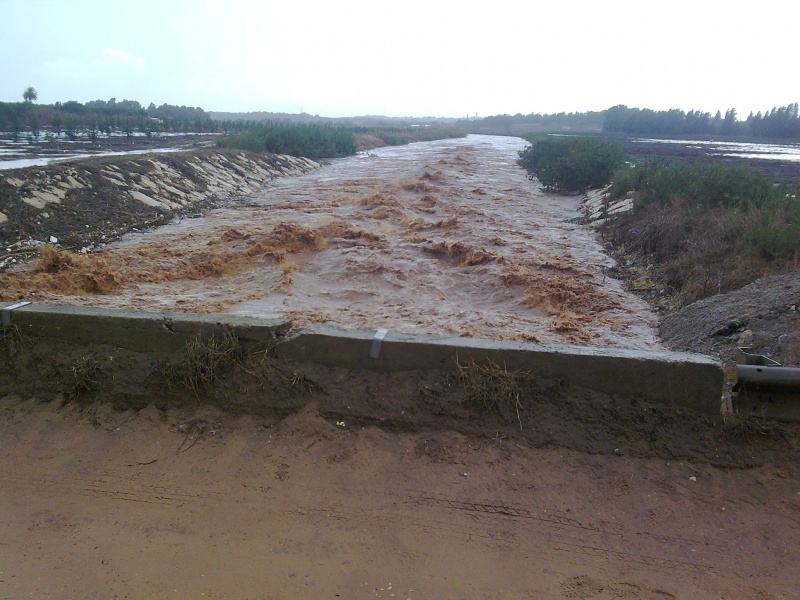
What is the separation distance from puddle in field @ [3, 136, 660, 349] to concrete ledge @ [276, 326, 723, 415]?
204 centimetres

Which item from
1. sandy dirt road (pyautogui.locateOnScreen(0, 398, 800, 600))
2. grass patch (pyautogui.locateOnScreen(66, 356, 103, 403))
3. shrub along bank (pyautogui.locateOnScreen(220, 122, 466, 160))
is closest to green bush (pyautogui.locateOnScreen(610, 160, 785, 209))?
sandy dirt road (pyautogui.locateOnScreen(0, 398, 800, 600))

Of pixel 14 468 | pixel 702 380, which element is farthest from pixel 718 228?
pixel 14 468

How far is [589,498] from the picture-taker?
321 cm

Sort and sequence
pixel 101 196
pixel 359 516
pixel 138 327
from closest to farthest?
1. pixel 359 516
2. pixel 138 327
3. pixel 101 196

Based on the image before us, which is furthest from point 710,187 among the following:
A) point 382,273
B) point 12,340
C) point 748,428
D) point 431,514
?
point 12,340

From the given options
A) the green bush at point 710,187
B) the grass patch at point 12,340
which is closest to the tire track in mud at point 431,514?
the grass patch at point 12,340

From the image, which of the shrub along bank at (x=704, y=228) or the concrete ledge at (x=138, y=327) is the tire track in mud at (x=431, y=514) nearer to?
the concrete ledge at (x=138, y=327)

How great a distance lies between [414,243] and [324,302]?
3539 mm

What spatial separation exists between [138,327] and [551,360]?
2.99 meters

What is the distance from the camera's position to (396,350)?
3973 millimetres

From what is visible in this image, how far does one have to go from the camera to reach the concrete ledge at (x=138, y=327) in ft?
13.8

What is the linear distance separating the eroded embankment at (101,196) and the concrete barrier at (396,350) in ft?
14.2

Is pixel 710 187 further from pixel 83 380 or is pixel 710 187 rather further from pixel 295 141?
pixel 295 141

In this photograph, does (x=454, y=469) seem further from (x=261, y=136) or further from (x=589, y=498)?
(x=261, y=136)
